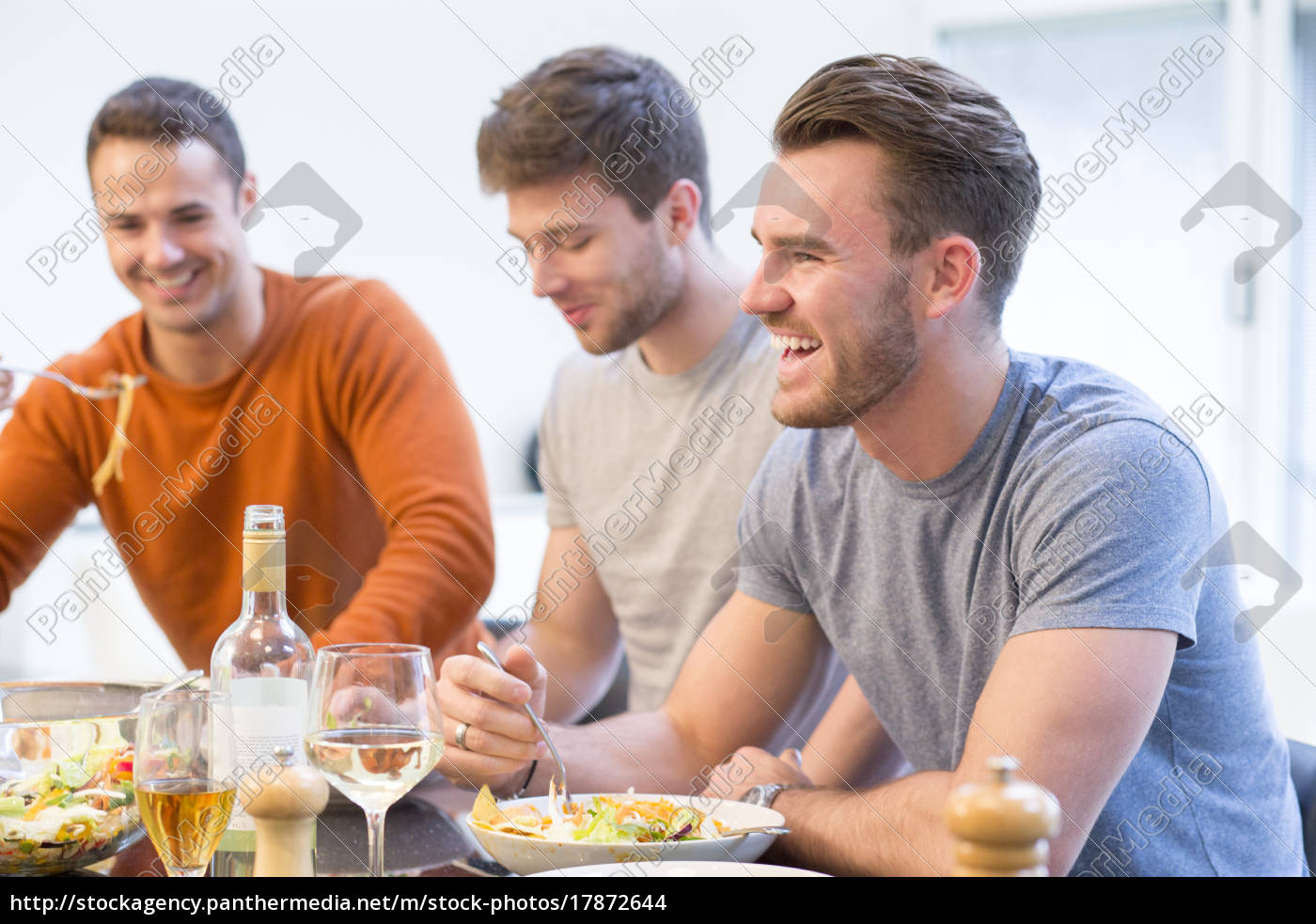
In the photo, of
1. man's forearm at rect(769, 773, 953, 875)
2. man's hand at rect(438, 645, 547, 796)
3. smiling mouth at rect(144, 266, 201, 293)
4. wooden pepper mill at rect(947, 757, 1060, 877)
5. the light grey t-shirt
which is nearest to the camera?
wooden pepper mill at rect(947, 757, 1060, 877)

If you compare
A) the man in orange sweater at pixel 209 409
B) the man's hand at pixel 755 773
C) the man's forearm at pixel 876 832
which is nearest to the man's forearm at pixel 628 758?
the man's hand at pixel 755 773

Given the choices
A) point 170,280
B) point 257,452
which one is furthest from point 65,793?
point 170,280

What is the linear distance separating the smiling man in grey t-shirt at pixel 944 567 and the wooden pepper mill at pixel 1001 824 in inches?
21.8

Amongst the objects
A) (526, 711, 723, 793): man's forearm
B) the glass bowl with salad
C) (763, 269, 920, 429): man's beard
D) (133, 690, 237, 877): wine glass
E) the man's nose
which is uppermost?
the man's nose

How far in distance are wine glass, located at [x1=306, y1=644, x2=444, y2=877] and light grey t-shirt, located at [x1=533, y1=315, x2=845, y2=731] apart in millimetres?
925

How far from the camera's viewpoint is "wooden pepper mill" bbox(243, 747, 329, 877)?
74cm

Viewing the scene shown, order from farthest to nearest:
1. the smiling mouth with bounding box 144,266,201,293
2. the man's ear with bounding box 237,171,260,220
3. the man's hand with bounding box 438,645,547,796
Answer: the man's ear with bounding box 237,171,260,220 < the smiling mouth with bounding box 144,266,201,293 < the man's hand with bounding box 438,645,547,796

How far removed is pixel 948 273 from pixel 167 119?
123 centimetres

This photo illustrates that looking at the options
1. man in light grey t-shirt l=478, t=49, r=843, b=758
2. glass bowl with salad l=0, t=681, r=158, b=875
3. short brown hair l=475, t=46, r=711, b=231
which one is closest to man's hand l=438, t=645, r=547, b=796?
glass bowl with salad l=0, t=681, r=158, b=875

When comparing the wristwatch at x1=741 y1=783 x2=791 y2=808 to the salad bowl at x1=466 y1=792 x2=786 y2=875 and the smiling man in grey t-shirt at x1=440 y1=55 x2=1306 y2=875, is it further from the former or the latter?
the salad bowl at x1=466 y1=792 x2=786 y2=875

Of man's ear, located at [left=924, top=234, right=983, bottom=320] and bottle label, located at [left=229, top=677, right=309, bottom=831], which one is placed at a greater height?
man's ear, located at [left=924, top=234, right=983, bottom=320]

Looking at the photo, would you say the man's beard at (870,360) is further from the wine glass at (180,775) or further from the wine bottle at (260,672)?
the wine glass at (180,775)

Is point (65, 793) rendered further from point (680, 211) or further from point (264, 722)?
point (680, 211)

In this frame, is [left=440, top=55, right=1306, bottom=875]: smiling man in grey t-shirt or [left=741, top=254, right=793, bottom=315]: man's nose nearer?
[left=440, top=55, right=1306, bottom=875]: smiling man in grey t-shirt
